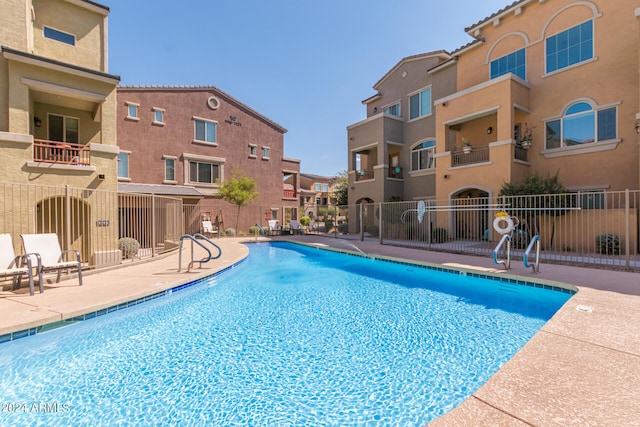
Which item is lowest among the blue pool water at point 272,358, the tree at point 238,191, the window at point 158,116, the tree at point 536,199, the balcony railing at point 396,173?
the blue pool water at point 272,358

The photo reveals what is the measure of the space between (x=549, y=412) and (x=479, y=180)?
42.5 feet

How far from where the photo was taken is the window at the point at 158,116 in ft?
66.3

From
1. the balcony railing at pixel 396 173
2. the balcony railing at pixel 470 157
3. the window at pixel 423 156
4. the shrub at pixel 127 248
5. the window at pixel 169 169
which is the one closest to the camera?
the shrub at pixel 127 248

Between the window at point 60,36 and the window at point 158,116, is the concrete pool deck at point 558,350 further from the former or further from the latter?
the window at point 158,116

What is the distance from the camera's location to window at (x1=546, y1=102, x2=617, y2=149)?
11.6 m

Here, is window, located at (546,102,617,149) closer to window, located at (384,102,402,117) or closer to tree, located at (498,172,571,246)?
tree, located at (498,172,571,246)

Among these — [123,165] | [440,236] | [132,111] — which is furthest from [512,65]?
[123,165]

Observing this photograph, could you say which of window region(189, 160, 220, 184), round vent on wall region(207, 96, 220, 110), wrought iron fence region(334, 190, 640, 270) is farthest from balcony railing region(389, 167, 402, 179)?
round vent on wall region(207, 96, 220, 110)

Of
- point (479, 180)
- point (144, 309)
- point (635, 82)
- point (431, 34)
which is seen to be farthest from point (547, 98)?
point (144, 309)

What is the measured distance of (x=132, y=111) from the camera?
765 inches

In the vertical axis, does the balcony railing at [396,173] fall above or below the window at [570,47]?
below

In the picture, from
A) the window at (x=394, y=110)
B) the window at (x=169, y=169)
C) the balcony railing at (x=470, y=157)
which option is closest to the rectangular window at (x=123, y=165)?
the window at (x=169, y=169)

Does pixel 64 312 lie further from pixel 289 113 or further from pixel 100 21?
pixel 289 113

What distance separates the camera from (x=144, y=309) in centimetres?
567
